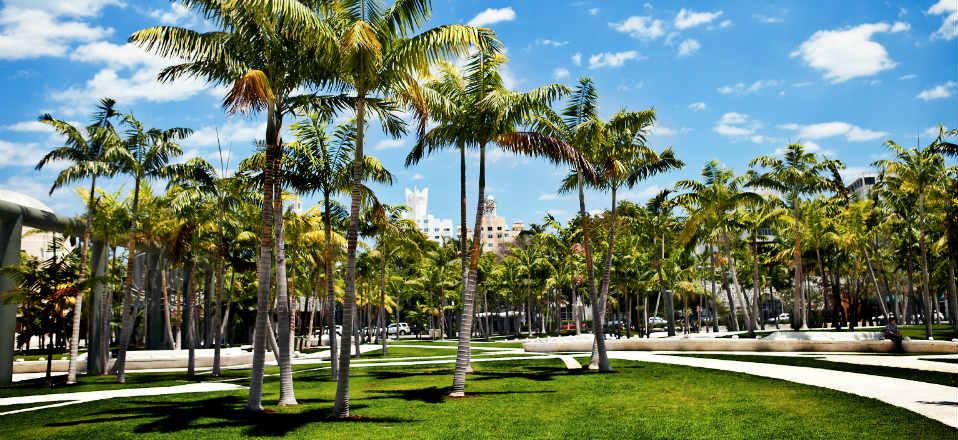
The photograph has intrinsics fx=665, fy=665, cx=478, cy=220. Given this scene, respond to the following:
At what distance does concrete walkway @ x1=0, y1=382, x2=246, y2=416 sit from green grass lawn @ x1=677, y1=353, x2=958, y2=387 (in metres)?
19.1

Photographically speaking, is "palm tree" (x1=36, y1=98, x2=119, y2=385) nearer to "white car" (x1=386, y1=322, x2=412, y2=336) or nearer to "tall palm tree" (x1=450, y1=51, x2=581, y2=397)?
"tall palm tree" (x1=450, y1=51, x2=581, y2=397)

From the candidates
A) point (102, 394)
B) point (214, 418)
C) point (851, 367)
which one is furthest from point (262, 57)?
point (851, 367)

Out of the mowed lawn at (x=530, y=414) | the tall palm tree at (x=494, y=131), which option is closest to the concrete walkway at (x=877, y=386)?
the mowed lawn at (x=530, y=414)

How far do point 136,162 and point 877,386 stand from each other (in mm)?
24857

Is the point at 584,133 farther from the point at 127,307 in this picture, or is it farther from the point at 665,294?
the point at 665,294

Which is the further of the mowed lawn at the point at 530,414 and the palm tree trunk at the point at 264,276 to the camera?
the palm tree trunk at the point at 264,276

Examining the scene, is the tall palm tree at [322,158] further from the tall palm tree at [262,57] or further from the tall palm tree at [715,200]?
the tall palm tree at [715,200]

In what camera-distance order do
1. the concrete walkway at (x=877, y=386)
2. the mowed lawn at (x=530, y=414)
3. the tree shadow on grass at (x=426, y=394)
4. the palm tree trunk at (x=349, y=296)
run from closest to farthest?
the mowed lawn at (x=530, y=414) < the concrete walkway at (x=877, y=386) < the palm tree trunk at (x=349, y=296) < the tree shadow on grass at (x=426, y=394)

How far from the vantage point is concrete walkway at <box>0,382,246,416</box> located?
60.6 feet

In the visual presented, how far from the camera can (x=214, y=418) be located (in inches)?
570

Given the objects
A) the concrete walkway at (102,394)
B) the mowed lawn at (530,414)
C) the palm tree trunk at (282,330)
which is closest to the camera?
the mowed lawn at (530,414)

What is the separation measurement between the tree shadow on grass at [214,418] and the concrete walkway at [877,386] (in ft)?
32.5

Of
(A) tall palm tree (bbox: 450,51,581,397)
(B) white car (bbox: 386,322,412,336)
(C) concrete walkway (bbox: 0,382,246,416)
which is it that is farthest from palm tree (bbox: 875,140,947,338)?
(B) white car (bbox: 386,322,412,336)

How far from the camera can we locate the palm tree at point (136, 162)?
24578 mm
